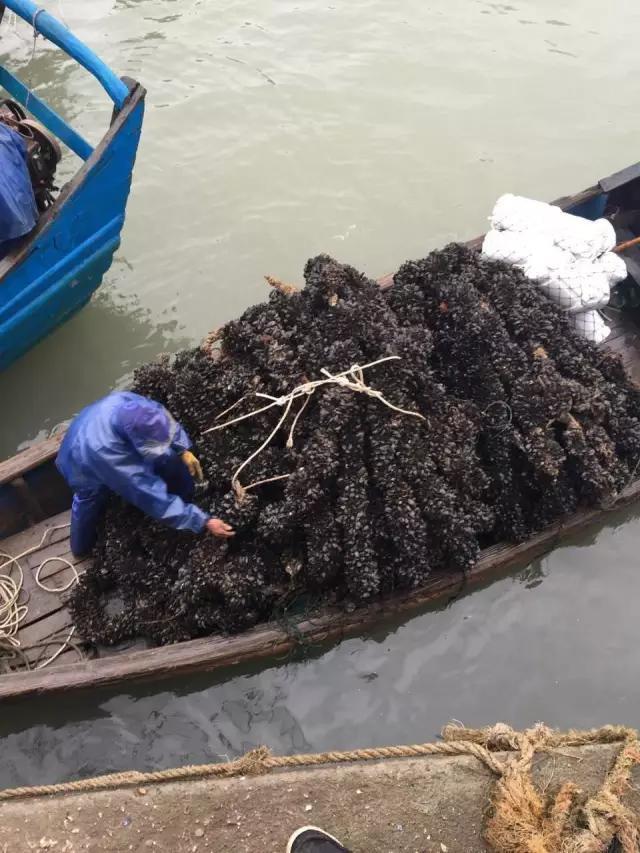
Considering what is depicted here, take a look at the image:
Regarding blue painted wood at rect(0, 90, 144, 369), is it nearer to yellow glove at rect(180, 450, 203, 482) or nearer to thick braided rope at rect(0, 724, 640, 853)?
yellow glove at rect(180, 450, 203, 482)

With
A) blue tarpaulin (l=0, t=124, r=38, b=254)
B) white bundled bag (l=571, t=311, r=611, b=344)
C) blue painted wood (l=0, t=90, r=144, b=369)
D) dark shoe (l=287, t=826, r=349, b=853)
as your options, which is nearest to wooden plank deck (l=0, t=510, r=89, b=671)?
blue painted wood (l=0, t=90, r=144, b=369)

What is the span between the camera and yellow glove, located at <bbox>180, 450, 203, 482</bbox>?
12.1 ft

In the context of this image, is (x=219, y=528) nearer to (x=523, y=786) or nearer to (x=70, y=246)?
(x=523, y=786)

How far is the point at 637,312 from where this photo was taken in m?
5.14

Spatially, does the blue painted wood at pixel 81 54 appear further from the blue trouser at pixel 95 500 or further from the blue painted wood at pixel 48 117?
the blue trouser at pixel 95 500

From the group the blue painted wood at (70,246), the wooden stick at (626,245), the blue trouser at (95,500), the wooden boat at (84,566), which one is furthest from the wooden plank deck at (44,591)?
the wooden stick at (626,245)

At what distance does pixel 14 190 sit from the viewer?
14.2 ft

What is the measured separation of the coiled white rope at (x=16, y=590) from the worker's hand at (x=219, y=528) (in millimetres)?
1014

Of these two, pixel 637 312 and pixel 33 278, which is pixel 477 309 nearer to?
pixel 637 312

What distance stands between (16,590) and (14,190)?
2533 mm

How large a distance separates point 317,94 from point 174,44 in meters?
2.08

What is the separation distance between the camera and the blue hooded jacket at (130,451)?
3.35 meters

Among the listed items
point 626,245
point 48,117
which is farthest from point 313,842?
point 48,117

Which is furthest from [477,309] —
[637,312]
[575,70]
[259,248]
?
A: [575,70]
